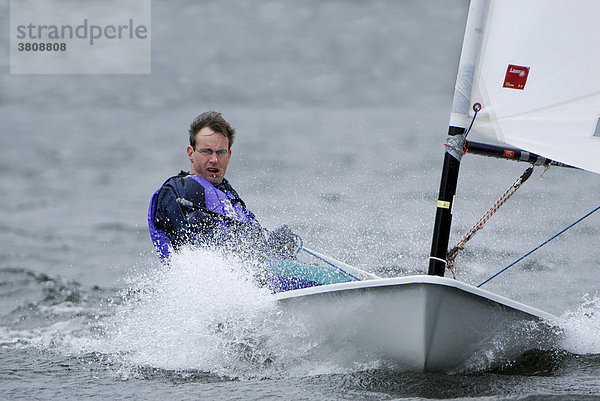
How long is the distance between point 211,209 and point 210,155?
0.46m

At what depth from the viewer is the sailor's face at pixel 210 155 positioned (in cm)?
483

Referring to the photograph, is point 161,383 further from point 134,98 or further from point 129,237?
point 134,98

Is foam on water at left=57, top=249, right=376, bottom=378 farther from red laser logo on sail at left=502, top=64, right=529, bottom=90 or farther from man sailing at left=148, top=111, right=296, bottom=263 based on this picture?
red laser logo on sail at left=502, top=64, right=529, bottom=90

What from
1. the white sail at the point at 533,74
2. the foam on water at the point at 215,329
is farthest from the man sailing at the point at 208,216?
the white sail at the point at 533,74

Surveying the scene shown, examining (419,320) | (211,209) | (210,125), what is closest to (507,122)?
(419,320)

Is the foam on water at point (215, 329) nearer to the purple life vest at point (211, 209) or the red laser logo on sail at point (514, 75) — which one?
the purple life vest at point (211, 209)

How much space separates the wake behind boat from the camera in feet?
12.8

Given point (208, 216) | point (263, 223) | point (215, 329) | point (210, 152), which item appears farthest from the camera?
point (263, 223)

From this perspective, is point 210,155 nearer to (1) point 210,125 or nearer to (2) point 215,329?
(1) point 210,125

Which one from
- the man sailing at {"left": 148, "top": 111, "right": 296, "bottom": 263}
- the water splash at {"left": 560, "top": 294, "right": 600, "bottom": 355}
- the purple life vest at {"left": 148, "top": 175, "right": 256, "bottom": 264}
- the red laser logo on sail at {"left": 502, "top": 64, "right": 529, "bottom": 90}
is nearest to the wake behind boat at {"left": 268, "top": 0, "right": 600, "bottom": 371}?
the red laser logo on sail at {"left": 502, "top": 64, "right": 529, "bottom": 90}

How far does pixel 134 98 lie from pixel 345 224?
57.8 feet

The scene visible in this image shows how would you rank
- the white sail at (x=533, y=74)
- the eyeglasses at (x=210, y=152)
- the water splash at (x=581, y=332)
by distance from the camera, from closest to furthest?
the white sail at (x=533, y=74)
the water splash at (x=581, y=332)
the eyeglasses at (x=210, y=152)

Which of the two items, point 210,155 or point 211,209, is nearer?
point 211,209

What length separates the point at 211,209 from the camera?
4504 millimetres
